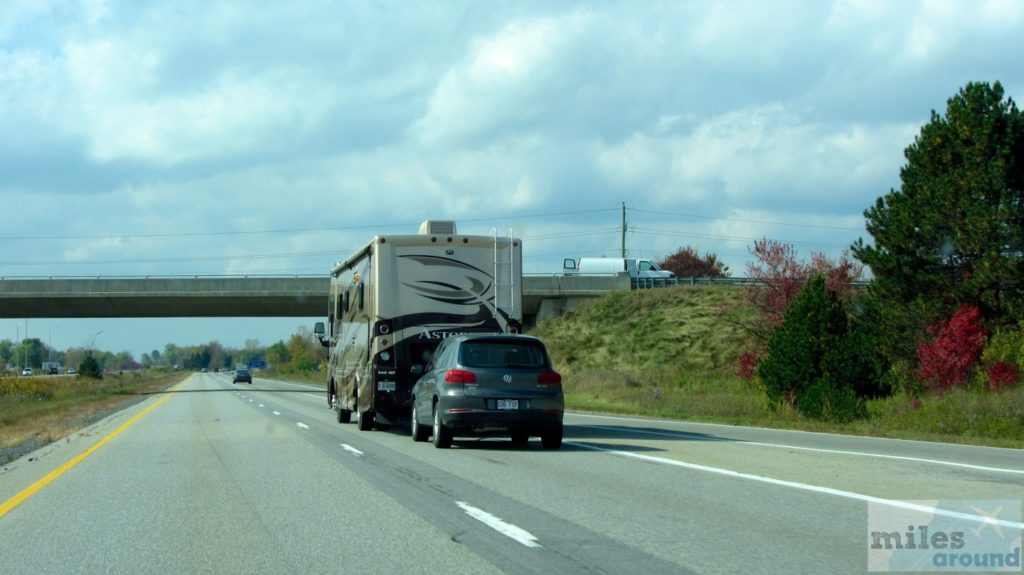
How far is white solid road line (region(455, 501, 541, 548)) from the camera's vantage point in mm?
8602

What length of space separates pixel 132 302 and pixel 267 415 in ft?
128

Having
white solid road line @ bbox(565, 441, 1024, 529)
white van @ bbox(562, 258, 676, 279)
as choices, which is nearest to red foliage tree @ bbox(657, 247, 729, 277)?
white van @ bbox(562, 258, 676, 279)

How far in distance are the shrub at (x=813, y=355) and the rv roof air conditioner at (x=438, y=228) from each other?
1137 cm

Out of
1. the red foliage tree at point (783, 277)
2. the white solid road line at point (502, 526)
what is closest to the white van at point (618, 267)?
the red foliage tree at point (783, 277)

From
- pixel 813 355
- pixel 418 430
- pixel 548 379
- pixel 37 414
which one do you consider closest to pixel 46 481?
pixel 418 430

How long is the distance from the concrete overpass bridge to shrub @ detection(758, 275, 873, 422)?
37.7 meters

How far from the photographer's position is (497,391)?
16812 mm

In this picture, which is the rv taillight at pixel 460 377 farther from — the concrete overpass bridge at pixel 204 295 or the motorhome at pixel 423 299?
the concrete overpass bridge at pixel 204 295

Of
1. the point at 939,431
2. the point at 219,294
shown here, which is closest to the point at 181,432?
the point at 939,431

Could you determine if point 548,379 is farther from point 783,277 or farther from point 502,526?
point 783,277

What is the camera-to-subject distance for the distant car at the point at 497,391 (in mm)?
16734

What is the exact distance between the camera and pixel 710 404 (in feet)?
111

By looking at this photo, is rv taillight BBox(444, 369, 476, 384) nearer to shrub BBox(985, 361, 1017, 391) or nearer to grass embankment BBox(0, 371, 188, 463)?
grass embankment BBox(0, 371, 188, 463)

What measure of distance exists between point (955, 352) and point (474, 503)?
2494 cm
